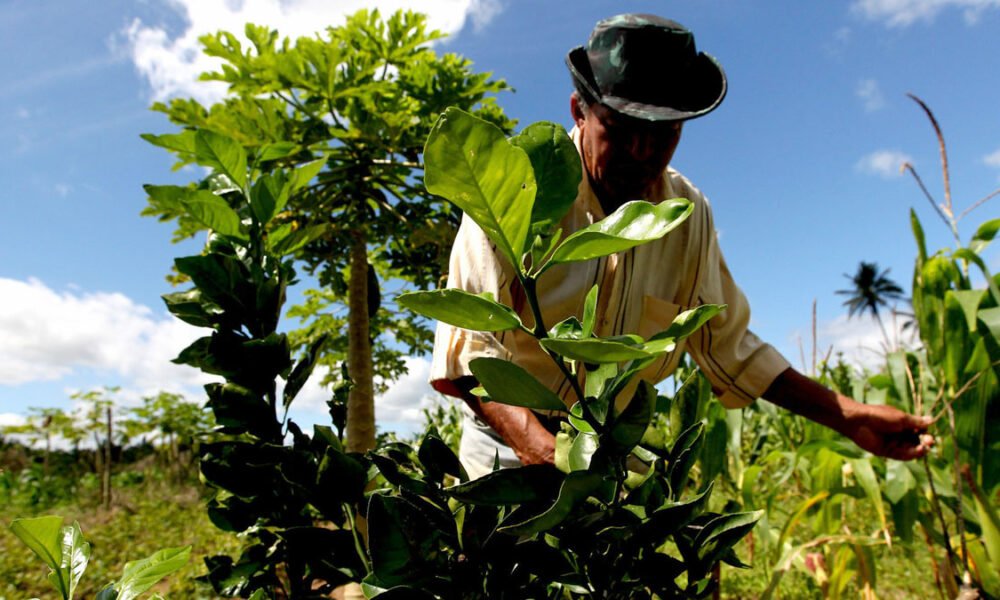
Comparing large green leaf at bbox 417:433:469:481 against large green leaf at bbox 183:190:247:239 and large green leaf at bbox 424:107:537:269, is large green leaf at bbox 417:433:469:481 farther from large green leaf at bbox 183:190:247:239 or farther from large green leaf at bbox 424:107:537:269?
large green leaf at bbox 183:190:247:239

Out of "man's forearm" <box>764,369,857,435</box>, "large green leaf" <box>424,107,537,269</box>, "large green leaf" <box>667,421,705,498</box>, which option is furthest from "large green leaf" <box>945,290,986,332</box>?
"large green leaf" <box>424,107,537,269</box>

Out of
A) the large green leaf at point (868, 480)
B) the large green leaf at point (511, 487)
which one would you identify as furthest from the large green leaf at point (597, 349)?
the large green leaf at point (868, 480)

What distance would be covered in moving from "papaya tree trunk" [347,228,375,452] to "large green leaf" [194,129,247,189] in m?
2.12

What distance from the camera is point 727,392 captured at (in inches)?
69.6

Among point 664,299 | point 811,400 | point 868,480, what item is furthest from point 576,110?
point 868,480

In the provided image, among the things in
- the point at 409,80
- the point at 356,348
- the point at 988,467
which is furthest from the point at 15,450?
the point at 988,467

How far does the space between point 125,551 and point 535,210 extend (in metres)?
4.96

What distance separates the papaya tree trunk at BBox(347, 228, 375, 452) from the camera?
300 cm

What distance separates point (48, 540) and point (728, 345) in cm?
154

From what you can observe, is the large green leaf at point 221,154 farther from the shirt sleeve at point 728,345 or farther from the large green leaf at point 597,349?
the shirt sleeve at point 728,345

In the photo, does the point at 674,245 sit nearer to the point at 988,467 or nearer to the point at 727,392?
the point at 727,392

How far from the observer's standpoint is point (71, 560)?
0.60 m

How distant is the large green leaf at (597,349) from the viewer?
341mm

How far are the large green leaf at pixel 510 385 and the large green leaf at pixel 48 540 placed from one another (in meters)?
0.41
